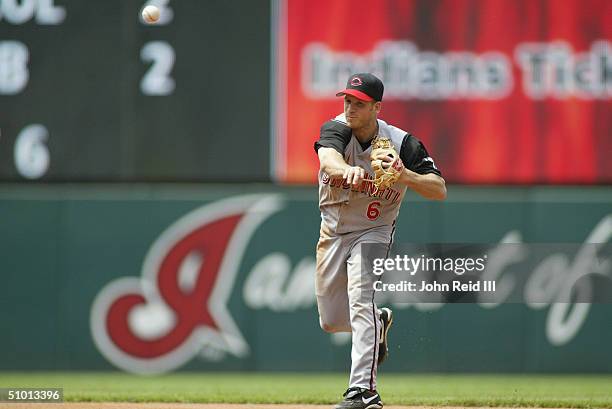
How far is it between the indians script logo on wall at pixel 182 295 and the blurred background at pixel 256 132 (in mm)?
16

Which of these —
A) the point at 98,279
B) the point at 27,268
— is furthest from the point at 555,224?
the point at 27,268

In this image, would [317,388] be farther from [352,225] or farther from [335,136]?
[335,136]

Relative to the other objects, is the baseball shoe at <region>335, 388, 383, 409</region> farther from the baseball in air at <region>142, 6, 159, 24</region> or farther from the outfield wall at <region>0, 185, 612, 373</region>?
the baseball in air at <region>142, 6, 159, 24</region>

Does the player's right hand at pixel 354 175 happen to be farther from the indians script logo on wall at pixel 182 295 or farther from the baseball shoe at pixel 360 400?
the indians script logo on wall at pixel 182 295

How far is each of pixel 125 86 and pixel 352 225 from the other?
3175 mm

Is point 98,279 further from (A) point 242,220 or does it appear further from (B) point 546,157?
(B) point 546,157

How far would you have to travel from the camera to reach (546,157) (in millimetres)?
7543

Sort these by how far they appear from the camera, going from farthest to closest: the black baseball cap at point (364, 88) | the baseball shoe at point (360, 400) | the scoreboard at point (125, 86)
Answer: the scoreboard at point (125, 86) < the black baseball cap at point (364, 88) < the baseball shoe at point (360, 400)

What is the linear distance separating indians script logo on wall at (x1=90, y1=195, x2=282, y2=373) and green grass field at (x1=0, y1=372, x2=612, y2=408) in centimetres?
20

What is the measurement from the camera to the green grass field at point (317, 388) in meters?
6.05

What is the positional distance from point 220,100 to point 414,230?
1.65 metres

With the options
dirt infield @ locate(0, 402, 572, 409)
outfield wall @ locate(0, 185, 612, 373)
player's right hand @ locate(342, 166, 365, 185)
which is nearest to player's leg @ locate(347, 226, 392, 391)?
player's right hand @ locate(342, 166, 365, 185)

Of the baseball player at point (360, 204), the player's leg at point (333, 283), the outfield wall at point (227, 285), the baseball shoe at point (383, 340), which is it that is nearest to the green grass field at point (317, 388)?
the outfield wall at point (227, 285)

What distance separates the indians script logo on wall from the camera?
7.52 metres
